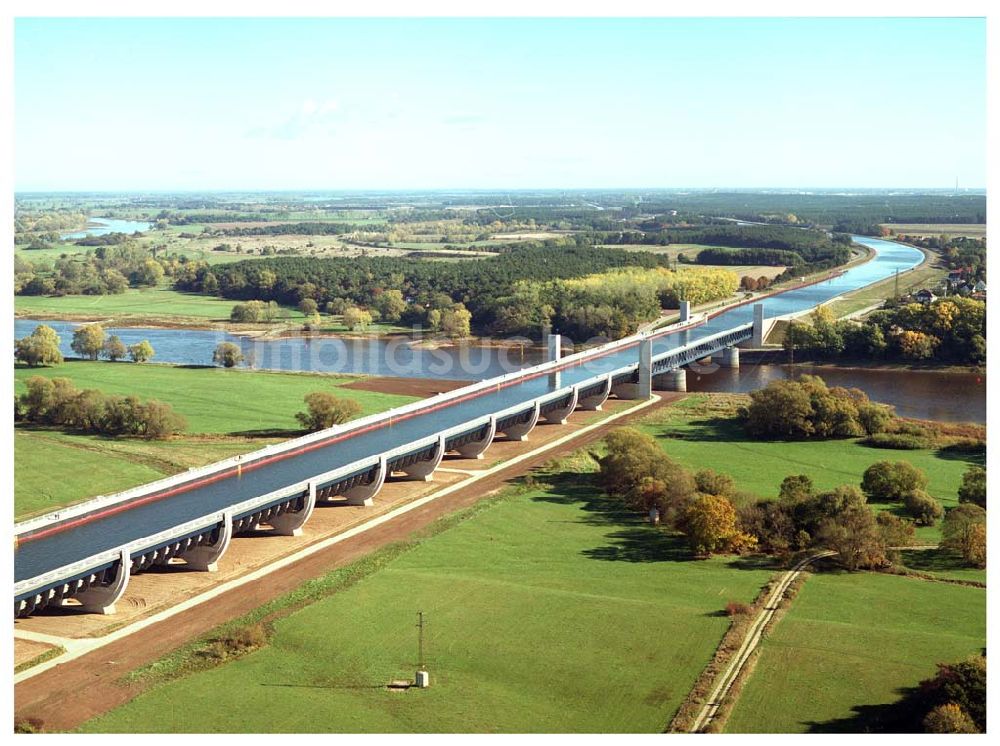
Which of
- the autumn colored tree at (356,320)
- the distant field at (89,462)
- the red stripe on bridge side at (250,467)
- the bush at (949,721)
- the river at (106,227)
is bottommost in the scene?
the distant field at (89,462)

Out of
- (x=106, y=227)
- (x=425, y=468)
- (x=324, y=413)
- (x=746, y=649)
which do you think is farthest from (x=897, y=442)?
(x=106, y=227)

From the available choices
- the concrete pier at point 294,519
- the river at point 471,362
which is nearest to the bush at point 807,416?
the river at point 471,362

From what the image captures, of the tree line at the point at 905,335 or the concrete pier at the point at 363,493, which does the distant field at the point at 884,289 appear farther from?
the concrete pier at the point at 363,493

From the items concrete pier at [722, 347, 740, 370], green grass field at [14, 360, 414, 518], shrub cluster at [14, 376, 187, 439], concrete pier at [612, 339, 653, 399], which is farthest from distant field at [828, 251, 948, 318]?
shrub cluster at [14, 376, 187, 439]

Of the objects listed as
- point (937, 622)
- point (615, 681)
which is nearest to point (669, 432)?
point (937, 622)

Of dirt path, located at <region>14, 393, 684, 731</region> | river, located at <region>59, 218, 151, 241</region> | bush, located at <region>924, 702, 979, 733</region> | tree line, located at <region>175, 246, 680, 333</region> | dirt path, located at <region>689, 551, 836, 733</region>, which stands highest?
river, located at <region>59, 218, 151, 241</region>

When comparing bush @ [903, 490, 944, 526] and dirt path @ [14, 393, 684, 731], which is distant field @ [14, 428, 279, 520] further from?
bush @ [903, 490, 944, 526]
